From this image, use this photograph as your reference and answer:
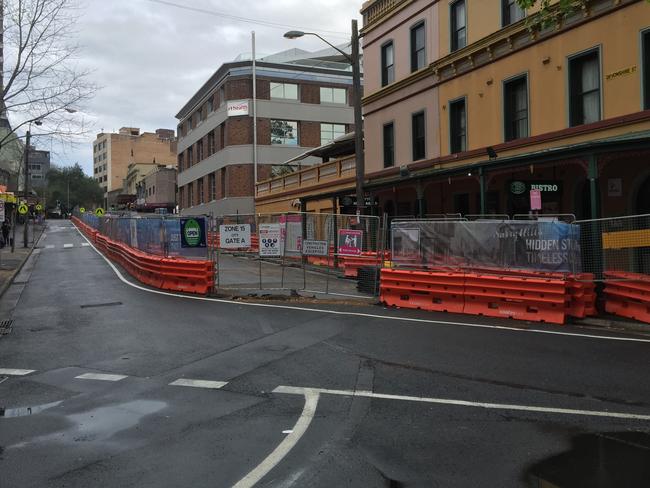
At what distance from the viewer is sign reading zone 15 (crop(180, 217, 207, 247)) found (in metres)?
16.4

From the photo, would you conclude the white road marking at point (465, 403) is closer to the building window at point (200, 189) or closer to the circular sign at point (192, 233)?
the circular sign at point (192, 233)

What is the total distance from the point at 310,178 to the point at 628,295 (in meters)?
24.2

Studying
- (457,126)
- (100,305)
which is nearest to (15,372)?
(100,305)

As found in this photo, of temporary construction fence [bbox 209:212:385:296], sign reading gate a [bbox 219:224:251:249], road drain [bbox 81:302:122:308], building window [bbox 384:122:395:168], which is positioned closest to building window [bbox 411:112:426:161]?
building window [bbox 384:122:395:168]

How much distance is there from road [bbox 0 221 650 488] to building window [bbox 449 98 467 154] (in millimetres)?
10936

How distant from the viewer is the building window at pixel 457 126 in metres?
20.7

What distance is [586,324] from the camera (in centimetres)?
1108

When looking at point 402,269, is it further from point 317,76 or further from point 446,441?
point 317,76

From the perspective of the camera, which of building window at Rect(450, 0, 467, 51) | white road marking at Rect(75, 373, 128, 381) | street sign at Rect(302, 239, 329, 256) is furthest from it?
building window at Rect(450, 0, 467, 51)

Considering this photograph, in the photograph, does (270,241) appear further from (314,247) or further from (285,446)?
(285,446)

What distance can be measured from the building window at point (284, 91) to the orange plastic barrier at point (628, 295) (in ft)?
121

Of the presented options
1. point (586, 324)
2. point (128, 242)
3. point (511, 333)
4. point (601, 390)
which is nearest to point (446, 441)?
point (601, 390)

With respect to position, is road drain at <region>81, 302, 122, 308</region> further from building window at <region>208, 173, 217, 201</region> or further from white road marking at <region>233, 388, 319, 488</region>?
building window at <region>208, 173, 217, 201</region>

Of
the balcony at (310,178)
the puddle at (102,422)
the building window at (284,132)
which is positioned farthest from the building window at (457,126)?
the building window at (284,132)
